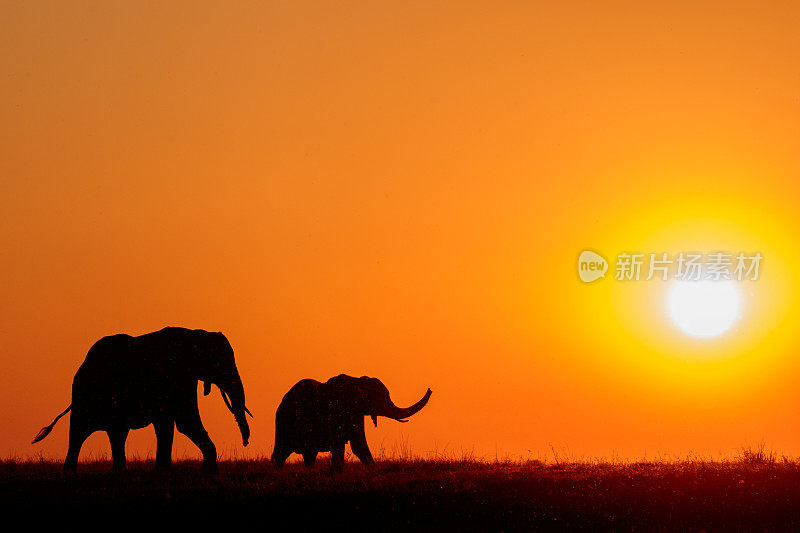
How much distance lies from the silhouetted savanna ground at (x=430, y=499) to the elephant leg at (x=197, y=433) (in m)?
0.65

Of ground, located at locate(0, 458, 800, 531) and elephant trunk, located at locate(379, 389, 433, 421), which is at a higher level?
elephant trunk, located at locate(379, 389, 433, 421)

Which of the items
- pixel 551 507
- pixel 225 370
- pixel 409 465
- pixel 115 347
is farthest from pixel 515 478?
pixel 115 347

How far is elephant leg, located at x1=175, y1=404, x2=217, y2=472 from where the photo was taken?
72.1 feet

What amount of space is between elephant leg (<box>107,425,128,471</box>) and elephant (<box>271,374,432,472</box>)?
10.6 ft

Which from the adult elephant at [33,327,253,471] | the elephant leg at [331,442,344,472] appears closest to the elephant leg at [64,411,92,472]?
the adult elephant at [33,327,253,471]

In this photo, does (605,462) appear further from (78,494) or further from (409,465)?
(78,494)

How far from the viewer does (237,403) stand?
23.4 meters

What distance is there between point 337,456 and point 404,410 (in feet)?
12.4

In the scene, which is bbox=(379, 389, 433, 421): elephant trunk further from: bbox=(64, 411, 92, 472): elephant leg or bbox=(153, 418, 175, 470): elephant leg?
bbox=(64, 411, 92, 472): elephant leg

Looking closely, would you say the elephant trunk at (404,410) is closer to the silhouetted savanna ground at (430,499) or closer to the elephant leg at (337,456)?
the elephant leg at (337,456)

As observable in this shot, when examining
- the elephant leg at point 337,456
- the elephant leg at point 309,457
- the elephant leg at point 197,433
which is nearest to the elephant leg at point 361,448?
the elephant leg at point 337,456

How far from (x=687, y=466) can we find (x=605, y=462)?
1791mm

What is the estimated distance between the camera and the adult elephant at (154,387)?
22344 mm

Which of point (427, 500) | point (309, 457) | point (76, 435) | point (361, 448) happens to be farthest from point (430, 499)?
point (76, 435)
